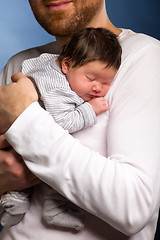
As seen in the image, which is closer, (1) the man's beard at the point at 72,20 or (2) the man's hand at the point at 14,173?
(2) the man's hand at the point at 14,173

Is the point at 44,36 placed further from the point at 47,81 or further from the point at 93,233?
the point at 93,233

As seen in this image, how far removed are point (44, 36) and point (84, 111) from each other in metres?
1.71

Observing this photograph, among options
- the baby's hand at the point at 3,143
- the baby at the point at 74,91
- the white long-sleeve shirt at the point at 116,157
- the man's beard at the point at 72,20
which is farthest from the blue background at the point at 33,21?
the baby's hand at the point at 3,143

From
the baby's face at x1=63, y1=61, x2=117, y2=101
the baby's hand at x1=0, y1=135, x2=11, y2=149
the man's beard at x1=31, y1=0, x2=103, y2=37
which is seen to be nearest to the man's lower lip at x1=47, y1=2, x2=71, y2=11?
the man's beard at x1=31, y1=0, x2=103, y2=37

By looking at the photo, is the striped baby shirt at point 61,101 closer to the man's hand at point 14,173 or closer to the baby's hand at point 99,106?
the baby's hand at point 99,106

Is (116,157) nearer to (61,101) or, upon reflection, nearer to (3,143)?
(61,101)

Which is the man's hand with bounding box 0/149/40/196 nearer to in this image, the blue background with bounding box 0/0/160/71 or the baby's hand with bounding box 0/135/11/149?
the baby's hand with bounding box 0/135/11/149

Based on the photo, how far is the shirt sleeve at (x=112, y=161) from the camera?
0.83m

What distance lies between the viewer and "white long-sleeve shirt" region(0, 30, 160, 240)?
0.83 metres

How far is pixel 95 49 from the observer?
1067 mm

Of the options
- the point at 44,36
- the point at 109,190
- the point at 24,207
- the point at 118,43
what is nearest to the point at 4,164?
the point at 24,207

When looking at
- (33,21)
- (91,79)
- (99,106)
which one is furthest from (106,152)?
(33,21)

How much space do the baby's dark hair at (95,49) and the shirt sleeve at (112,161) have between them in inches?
7.6

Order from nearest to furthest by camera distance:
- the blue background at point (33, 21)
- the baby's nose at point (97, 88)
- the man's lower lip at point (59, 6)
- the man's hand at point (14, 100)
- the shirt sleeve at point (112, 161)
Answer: the shirt sleeve at point (112, 161) → the man's hand at point (14, 100) → the baby's nose at point (97, 88) → the man's lower lip at point (59, 6) → the blue background at point (33, 21)
